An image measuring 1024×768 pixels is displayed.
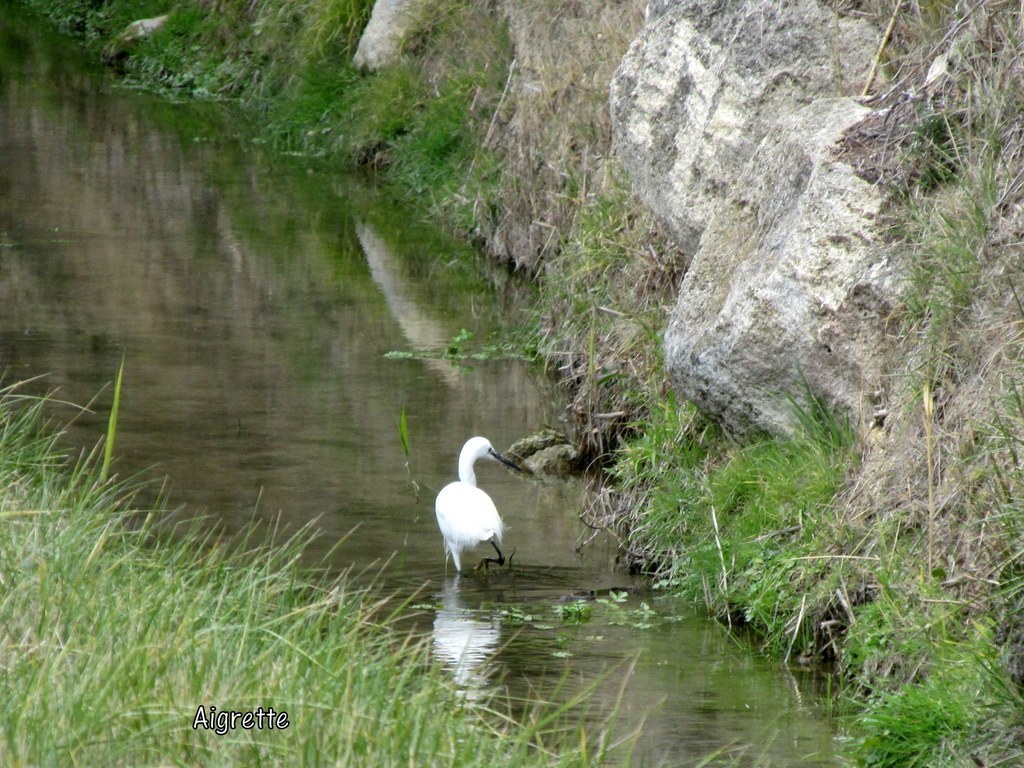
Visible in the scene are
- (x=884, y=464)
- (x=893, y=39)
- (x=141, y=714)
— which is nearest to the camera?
(x=141, y=714)

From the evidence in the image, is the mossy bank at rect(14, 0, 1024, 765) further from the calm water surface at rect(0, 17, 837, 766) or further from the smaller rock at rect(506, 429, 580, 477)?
the calm water surface at rect(0, 17, 837, 766)

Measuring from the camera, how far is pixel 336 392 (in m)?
9.81

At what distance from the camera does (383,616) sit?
6.56 m

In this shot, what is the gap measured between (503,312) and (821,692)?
6.42 metres

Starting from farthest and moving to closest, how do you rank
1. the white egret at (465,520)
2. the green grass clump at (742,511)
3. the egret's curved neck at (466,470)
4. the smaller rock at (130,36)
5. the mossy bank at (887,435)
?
the smaller rock at (130,36)
the egret's curved neck at (466,470)
the white egret at (465,520)
the green grass clump at (742,511)
the mossy bank at (887,435)

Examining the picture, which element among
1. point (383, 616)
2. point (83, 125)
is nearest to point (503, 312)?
point (383, 616)

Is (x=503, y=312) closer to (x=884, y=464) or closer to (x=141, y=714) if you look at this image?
(x=884, y=464)

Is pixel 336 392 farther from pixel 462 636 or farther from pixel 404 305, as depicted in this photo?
pixel 462 636

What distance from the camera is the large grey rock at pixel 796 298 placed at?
645cm

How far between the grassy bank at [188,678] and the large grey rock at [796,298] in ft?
8.09

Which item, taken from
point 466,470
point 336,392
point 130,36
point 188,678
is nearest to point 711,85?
point 466,470

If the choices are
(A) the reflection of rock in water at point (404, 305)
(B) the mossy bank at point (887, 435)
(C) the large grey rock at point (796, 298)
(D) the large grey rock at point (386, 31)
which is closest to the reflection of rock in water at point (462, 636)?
(B) the mossy bank at point (887, 435)

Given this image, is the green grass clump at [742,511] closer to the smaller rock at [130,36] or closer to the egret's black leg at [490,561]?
Result: the egret's black leg at [490,561]

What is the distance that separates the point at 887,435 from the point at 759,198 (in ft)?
5.44
